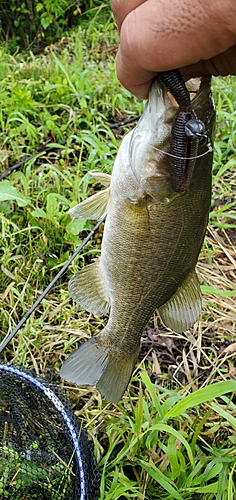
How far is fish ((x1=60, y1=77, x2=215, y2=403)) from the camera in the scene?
1600mm

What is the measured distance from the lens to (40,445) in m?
2.14

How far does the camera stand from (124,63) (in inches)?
54.7

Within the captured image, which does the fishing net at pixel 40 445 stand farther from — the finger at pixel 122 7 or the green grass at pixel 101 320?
the finger at pixel 122 7

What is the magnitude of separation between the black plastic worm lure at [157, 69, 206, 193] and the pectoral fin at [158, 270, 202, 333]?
0.49 meters

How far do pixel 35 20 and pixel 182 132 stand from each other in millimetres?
6530

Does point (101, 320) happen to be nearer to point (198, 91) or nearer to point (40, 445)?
point (40, 445)

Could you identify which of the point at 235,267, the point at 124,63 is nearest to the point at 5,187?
the point at 235,267

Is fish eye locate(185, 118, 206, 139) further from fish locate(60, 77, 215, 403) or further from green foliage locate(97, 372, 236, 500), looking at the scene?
green foliage locate(97, 372, 236, 500)

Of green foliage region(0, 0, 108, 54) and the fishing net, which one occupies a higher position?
green foliage region(0, 0, 108, 54)

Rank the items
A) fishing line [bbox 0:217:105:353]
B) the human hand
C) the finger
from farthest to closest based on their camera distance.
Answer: fishing line [bbox 0:217:105:353] → the finger → the human hand

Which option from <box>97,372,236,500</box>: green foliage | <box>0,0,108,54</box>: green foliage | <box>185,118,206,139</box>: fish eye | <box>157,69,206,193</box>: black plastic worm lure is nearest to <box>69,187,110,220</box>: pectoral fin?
<box>157,69,206,193</box>: black plastic worm lure

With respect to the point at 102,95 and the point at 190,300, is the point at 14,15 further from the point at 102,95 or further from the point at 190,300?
the point at 190,300

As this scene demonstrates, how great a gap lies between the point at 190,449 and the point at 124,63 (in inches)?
55.7

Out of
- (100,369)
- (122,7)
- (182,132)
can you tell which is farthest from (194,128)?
(100,369)
